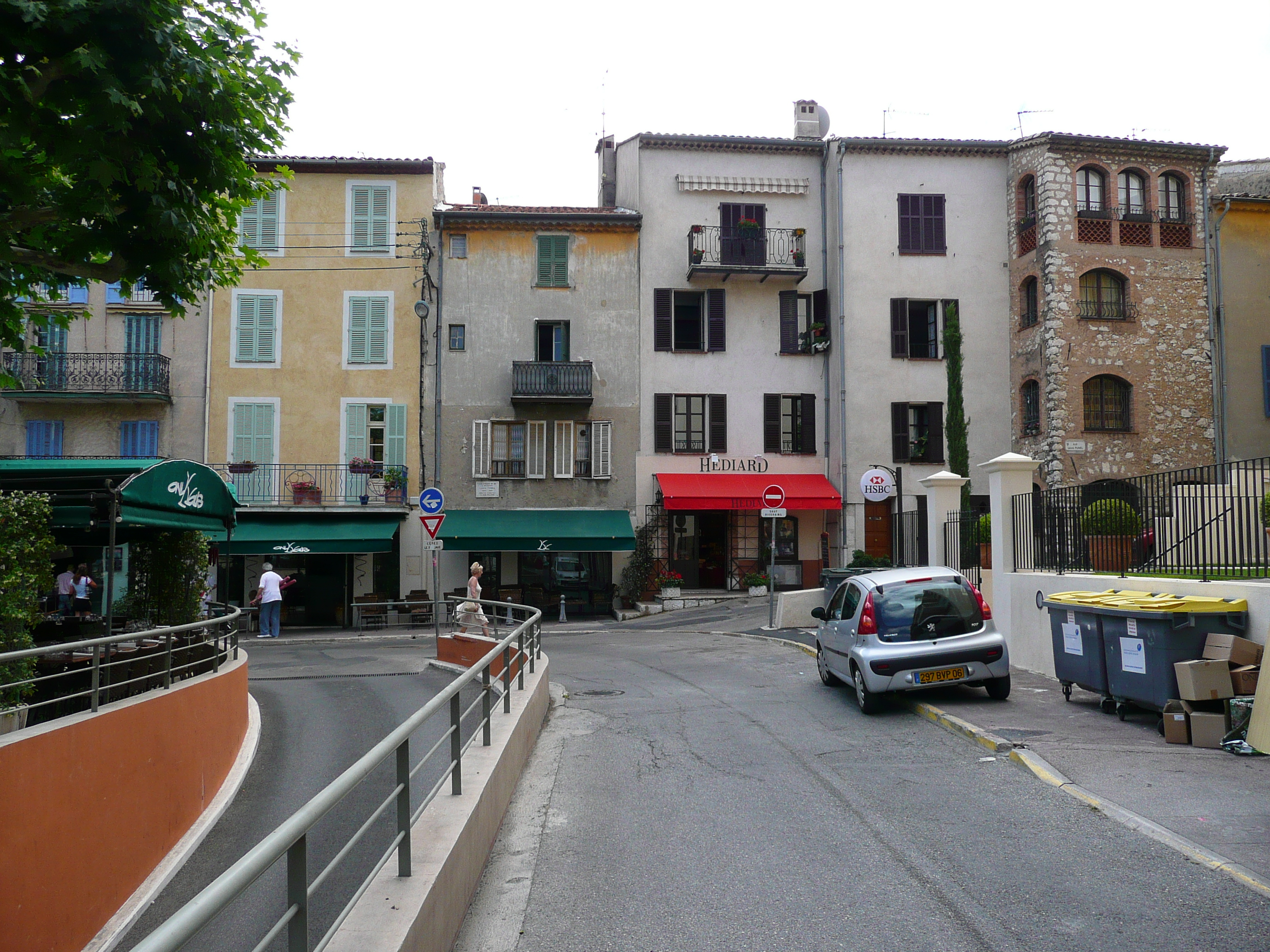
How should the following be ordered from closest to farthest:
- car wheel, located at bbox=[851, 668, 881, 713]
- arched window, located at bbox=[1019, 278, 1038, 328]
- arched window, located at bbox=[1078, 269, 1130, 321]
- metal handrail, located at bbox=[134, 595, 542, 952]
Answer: metal handrail, located at bbox=[134, 595, 542, 952], car wheel, located at bbox=[851, 668, 881, 713], arched window, located at bbox=[1078, 269, 1130, 321], arched window, located at bbox=[1019, 278, 1038, 328]

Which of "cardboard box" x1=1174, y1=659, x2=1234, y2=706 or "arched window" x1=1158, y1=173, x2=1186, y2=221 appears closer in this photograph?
"cardboard box" x1=1174, y1=659, x2=1234, y2=706

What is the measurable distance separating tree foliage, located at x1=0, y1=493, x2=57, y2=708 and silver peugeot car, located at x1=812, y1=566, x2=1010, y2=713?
303 inches

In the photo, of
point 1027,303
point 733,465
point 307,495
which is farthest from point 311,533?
point 1027,303

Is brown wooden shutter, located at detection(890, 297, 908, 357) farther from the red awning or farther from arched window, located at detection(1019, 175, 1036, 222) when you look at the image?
the red awning

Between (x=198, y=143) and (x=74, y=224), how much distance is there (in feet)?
4.16

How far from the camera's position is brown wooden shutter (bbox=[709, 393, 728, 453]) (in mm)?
29969

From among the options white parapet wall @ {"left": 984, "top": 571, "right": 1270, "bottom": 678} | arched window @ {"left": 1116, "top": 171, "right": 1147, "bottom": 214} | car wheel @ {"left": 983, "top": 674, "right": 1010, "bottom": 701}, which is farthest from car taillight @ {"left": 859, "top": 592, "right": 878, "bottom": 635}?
arched window @ {"left": 1116, "top": 171, "right": 1147, "bottom": 214}

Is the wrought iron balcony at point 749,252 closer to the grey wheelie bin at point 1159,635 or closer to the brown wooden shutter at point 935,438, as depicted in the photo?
the brown wooden shutter at point 935,438

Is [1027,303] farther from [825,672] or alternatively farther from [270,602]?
[270,602]

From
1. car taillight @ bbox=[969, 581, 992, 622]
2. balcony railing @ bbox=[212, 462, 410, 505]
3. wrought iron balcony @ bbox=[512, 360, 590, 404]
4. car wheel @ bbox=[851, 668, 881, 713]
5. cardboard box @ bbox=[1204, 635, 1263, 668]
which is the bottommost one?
car wheel @ bbox=[851, 668, 881, 713]

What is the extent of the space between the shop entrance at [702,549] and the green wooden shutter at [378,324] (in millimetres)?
10240

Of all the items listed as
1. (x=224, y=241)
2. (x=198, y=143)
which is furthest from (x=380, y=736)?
(x=198, y=143)

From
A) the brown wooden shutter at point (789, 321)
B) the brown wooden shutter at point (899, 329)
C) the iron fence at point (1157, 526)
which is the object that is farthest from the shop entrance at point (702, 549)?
the iron fence at point (1157, 526)

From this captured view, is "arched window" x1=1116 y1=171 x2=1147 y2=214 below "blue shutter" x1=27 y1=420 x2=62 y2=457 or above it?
above
